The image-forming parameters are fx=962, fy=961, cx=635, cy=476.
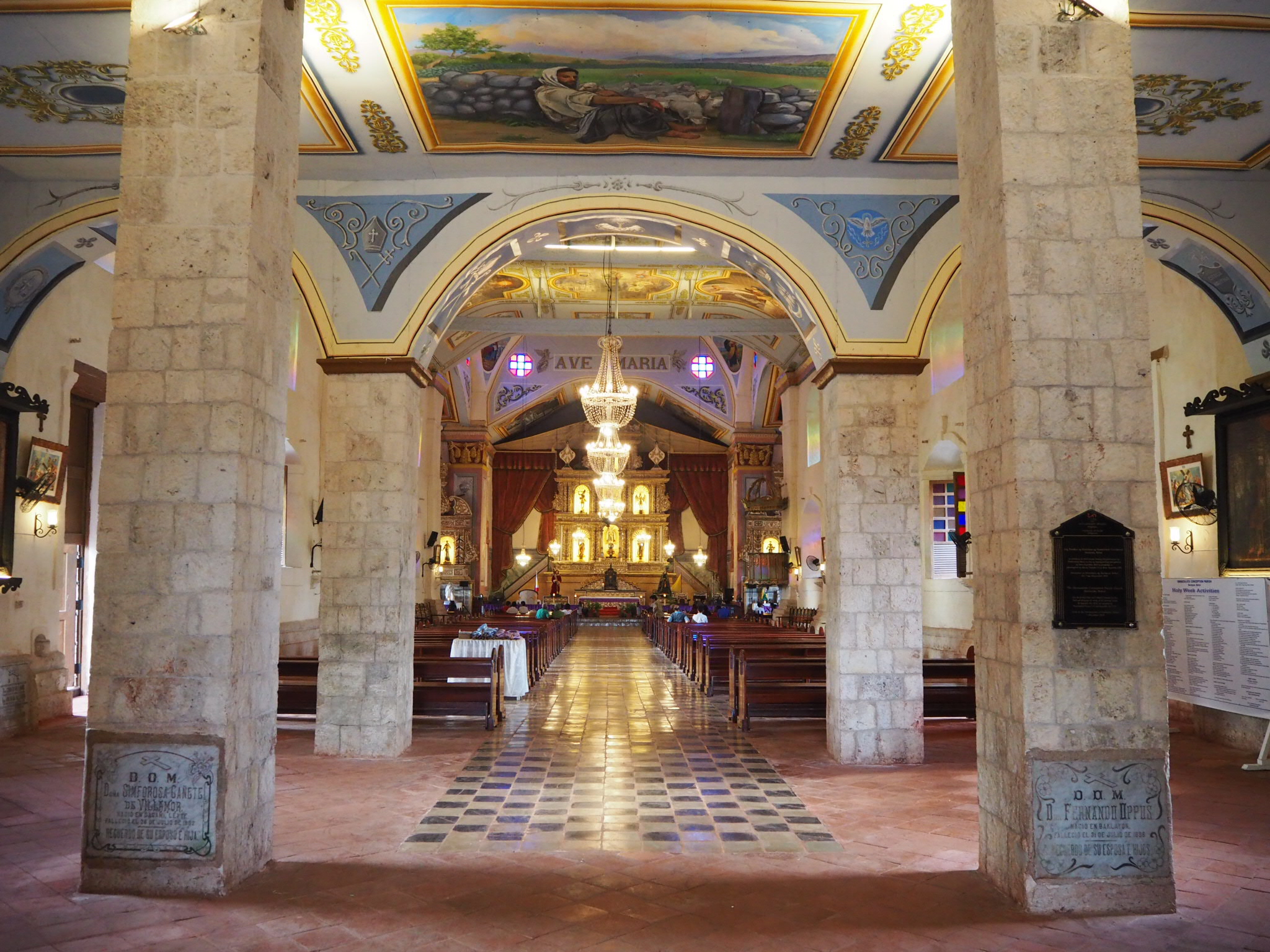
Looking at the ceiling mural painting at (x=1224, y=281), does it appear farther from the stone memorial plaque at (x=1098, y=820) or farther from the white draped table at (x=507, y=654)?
the white draped table at (x=507, y=654)

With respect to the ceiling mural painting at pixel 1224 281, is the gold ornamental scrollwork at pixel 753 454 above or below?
above

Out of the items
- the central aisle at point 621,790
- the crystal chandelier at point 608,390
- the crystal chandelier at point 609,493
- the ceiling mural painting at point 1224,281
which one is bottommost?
the central aisle at point 621,790

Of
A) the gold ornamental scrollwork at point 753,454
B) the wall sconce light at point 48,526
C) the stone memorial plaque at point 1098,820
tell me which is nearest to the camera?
the stone memorial plaque at point 1098,820

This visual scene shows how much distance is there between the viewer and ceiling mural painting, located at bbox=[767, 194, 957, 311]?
30.3ft

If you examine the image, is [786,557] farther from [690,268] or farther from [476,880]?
[476,880]

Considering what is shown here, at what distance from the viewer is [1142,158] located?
848 cm

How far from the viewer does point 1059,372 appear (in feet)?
15.6

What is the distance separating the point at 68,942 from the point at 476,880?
1832 mm

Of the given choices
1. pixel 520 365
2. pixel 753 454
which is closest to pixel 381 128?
pixel 753 454

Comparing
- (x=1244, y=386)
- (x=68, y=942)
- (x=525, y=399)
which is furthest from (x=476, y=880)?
(x=525, y=399)

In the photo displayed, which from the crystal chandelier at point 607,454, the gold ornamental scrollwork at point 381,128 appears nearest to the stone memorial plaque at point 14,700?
the gold ornamental scrollwork at point 381,128

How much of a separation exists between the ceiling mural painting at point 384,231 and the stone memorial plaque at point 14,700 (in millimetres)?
5158

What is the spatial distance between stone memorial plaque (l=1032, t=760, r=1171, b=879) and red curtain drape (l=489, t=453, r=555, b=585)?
28.3 m

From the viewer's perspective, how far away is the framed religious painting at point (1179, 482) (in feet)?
32.0
